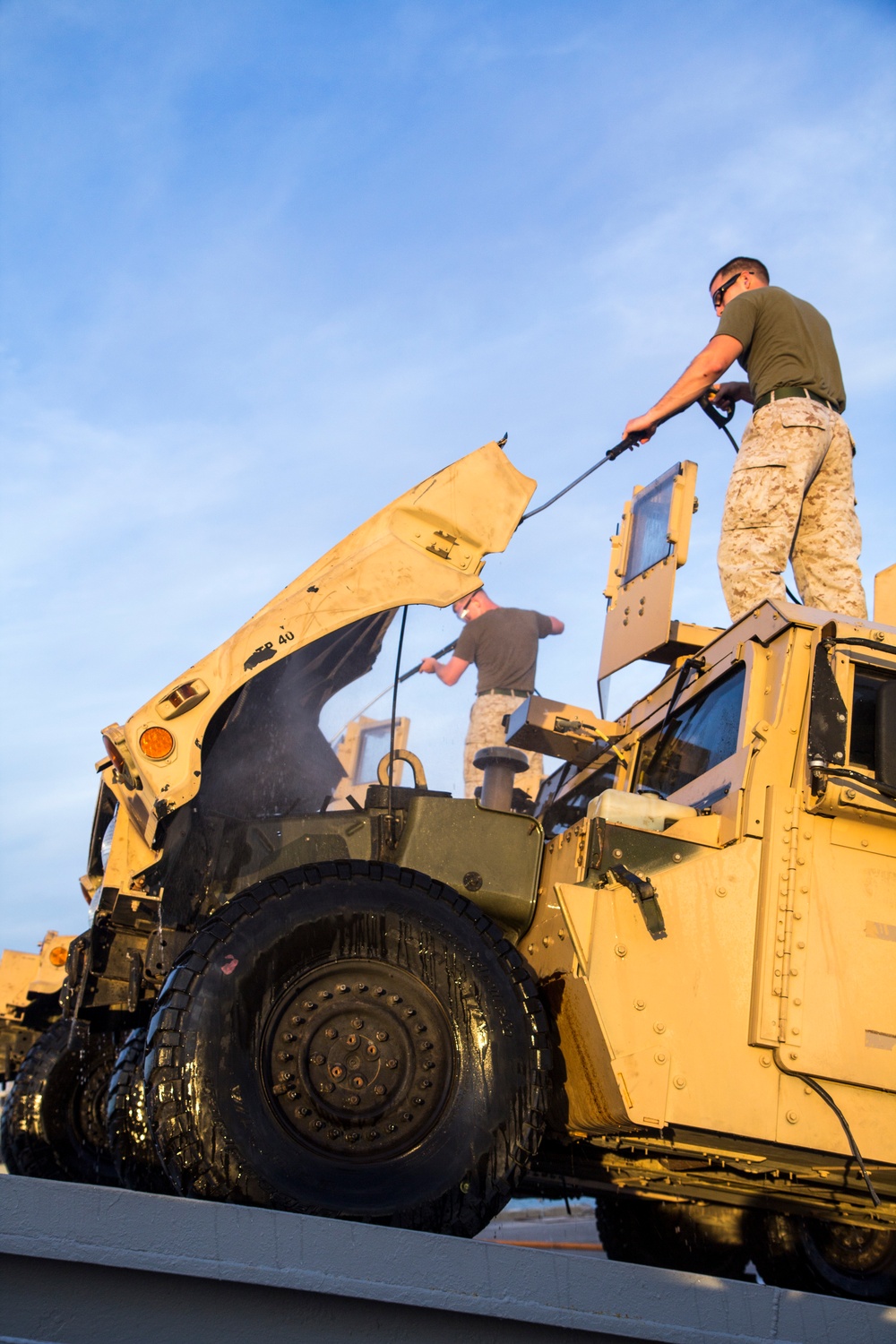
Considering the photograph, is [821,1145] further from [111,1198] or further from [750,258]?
[750,258]

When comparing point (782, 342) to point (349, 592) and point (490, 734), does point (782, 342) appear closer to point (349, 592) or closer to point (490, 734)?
point (349, 592)

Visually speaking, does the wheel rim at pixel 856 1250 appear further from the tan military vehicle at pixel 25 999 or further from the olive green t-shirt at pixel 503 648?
the tan military vehicle at pixel 25 999

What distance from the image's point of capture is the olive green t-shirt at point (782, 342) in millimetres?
5461

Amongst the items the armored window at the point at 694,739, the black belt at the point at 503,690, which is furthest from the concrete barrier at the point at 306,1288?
the black belt at the point at 503,690

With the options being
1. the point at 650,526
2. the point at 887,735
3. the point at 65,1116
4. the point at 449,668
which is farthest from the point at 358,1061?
the point at 65,1116

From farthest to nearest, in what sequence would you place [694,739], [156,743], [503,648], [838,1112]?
[503,648] < [694,739] < [156,743] < [838,1112]

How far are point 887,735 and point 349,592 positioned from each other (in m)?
1.75

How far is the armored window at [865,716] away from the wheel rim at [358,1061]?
1525 millimetres

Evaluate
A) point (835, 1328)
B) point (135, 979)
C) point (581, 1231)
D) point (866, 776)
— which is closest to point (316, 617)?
point (135, 979)

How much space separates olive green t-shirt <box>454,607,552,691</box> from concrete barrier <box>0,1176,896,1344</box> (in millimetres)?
4424

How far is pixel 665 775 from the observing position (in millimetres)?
4672

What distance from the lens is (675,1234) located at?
19.2ft

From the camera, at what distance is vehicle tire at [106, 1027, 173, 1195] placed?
4012mm

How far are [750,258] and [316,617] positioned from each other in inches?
129
